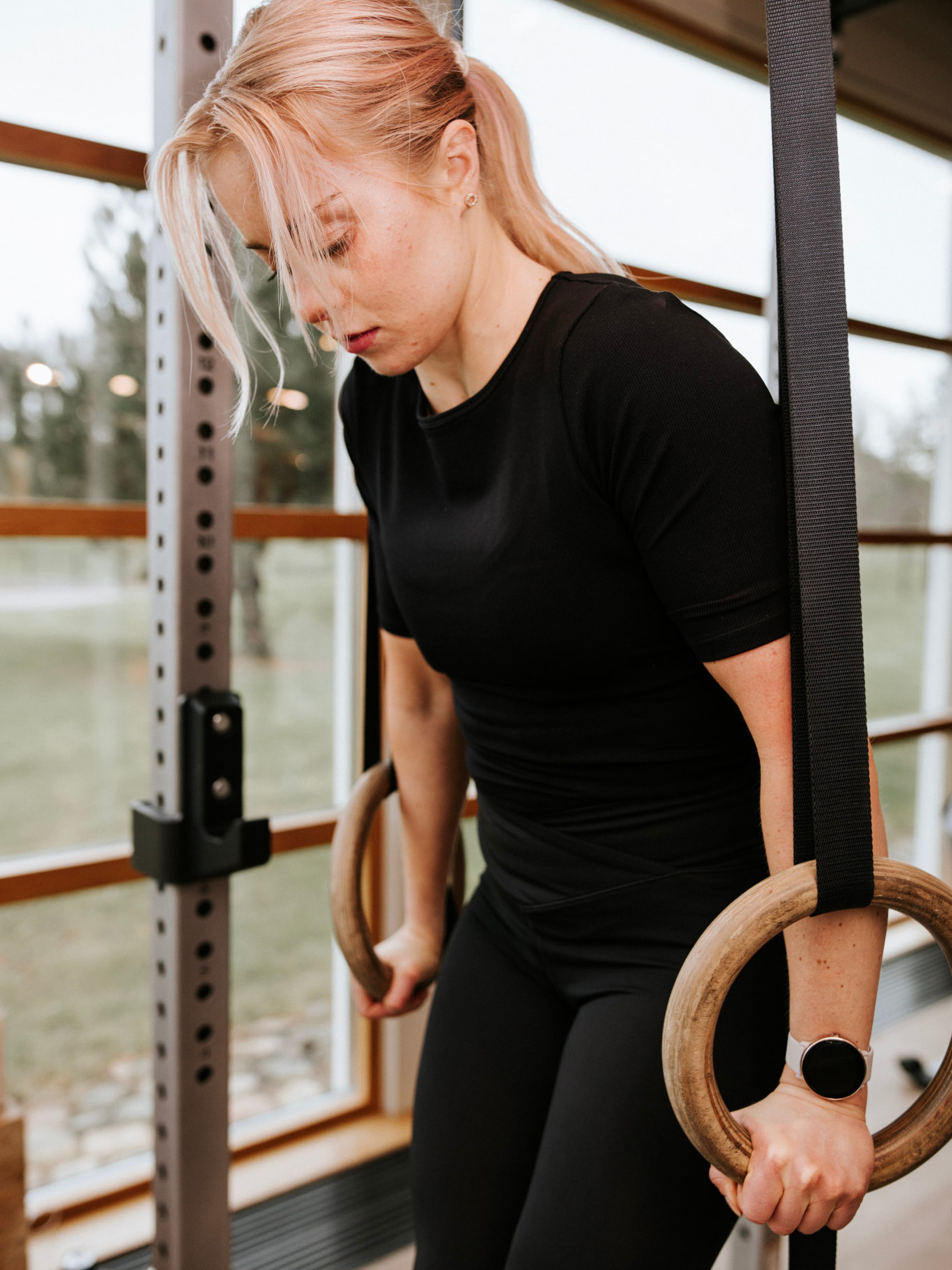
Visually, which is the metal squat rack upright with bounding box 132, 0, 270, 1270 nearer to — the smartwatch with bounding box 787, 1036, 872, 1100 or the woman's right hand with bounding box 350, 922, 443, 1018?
the woman's right hand with bounding box 350, 922, 443, 1018

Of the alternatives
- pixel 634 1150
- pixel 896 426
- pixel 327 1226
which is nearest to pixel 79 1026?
pixel 327 1226

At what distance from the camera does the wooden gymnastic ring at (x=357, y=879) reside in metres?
0.98

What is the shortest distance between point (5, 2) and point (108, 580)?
81cm

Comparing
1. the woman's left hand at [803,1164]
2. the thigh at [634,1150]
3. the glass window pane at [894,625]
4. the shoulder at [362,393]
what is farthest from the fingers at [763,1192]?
the glass window pane at [894,625]

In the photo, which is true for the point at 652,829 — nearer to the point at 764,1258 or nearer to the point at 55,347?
the point at 764,1258

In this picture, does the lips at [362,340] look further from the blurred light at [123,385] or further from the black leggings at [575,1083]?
the blurred light at [123,385]

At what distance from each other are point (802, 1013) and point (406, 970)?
52 centimetres

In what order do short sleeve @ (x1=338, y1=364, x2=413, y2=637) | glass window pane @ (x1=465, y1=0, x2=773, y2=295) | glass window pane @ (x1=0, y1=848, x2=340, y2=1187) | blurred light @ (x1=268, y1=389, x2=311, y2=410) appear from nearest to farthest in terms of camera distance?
1. short sleeve @ (x1=338, y1=364, x2=413, y2=637)
2. glass window pane @ (x1=0, y1=848, x2=340, y2=1187)
3. blurred light @ (x1=268, y1=389, x2=311, y2=410)
4. glass window pane @ (x1=465, y1=0, x2=773, y2=295)

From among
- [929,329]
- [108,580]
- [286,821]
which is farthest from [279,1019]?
[929,329]

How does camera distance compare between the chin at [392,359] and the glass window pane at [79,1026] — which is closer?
the chin at [392,359]

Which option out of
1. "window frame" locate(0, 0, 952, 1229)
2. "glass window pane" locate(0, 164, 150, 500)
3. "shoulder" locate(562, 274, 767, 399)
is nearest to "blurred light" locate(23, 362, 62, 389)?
"glass window pane" locate(0, 164, 150, 500)

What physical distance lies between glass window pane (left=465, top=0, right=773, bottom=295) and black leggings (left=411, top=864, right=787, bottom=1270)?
53.1 inches

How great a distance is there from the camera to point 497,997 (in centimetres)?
91

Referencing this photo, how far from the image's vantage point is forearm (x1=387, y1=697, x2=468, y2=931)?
1.07m
